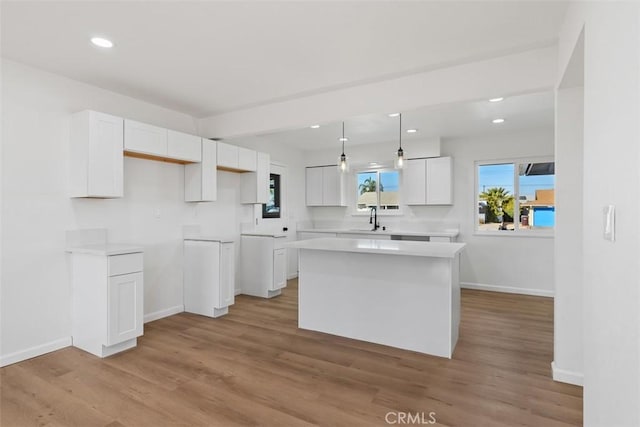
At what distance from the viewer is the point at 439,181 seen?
5.62 meters

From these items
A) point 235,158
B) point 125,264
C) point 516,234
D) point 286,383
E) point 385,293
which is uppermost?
point 235,158

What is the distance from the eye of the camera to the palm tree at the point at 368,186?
661cm

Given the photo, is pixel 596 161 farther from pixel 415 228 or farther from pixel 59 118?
pixel 415 228

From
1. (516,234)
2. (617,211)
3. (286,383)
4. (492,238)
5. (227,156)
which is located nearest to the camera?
(617,211)

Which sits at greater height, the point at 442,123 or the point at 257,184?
the point at 442,123

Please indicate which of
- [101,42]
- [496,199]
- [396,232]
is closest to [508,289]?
[496,199]

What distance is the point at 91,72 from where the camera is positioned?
124 inches

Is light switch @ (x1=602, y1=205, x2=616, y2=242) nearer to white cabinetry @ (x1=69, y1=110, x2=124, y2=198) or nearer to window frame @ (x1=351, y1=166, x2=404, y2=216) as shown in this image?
white cabinetry @ (x1=69, y1=110, x2=124, y2=198)

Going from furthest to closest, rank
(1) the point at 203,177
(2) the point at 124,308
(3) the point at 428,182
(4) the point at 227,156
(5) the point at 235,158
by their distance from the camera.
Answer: (3) the point at 428,182 < (5) the point at 235,158 < (4) the point at 227,156 < (1) the point at 203,177 < (2) the point at 124,308

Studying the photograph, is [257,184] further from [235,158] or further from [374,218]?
[374,218]

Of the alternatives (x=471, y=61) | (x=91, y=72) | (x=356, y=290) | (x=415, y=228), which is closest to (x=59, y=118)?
(x=91, y=72)

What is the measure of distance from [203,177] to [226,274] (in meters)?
1.23

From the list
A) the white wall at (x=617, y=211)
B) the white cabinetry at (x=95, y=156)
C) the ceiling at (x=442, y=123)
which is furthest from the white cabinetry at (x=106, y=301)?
the white wall at (x=617, y=211)

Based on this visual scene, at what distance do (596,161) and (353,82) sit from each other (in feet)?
7.92
